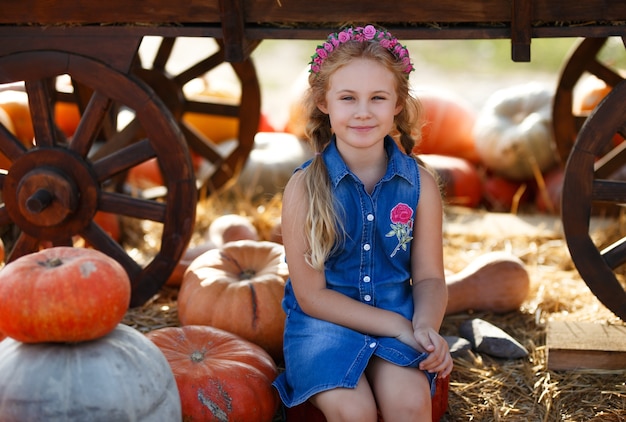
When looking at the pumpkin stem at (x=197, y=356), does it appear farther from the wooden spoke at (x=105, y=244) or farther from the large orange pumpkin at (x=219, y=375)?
the wooden spoke at (x=105, y=244)

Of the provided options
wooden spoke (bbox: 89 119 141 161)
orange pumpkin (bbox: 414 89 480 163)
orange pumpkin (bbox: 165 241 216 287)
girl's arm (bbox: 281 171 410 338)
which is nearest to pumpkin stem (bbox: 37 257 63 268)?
girl's arm (bbox: 281 171 410 338)

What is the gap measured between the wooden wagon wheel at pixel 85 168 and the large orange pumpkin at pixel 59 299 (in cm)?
107

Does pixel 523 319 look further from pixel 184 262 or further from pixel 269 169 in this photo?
pixel 269 169

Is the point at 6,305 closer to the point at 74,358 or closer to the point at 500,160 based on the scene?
the point at 74,358

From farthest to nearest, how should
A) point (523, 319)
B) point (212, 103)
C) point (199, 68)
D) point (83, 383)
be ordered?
point (212, 103) < point (199, 68) < point (523, 319) < point (83, 383)

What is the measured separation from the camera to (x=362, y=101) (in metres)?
2.62

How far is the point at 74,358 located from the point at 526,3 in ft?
6.03

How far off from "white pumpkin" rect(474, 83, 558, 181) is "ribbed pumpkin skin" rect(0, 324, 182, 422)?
11.4ft

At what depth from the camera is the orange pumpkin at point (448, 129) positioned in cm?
565

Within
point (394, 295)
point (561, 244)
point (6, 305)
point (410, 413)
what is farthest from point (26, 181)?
point (561, 244)

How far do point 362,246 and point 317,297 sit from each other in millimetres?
216

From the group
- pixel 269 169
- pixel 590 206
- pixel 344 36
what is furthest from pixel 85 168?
pixel 269 169

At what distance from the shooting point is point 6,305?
2.08 meters

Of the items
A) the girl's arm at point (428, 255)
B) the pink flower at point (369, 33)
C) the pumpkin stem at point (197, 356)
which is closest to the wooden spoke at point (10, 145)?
the pumpkin stem at point (197, 356)
